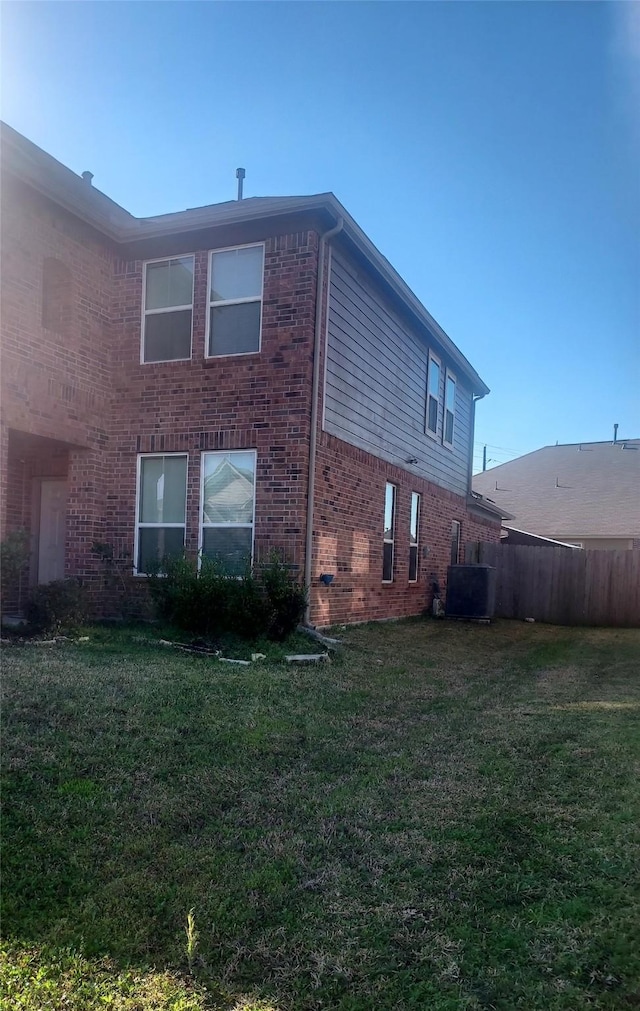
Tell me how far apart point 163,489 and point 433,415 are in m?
6.76

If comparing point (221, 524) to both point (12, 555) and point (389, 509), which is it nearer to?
point (12, 555)

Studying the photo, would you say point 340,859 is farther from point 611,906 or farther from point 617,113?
point 617,113

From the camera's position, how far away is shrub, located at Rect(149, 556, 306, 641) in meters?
7.93

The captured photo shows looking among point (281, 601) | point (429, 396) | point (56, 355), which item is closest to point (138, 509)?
point (56, 355)

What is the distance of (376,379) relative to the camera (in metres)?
11.3

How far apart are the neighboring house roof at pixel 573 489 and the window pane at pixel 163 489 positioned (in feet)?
58.4

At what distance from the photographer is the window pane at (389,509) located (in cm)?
1171

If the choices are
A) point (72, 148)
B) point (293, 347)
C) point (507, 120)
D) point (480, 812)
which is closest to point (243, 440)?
point (293, 347)

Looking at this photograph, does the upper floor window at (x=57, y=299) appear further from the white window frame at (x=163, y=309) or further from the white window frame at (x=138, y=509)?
the white window frame at (x=138, y=509)

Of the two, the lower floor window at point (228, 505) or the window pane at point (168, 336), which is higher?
the window pane at point (168, 336)

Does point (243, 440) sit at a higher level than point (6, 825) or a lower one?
higher

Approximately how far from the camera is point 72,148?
8.85 meters

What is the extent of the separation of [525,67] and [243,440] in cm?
517

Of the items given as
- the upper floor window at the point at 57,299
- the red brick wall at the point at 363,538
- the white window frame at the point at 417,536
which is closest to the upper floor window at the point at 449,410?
the red brick wall at the point at 363,538
